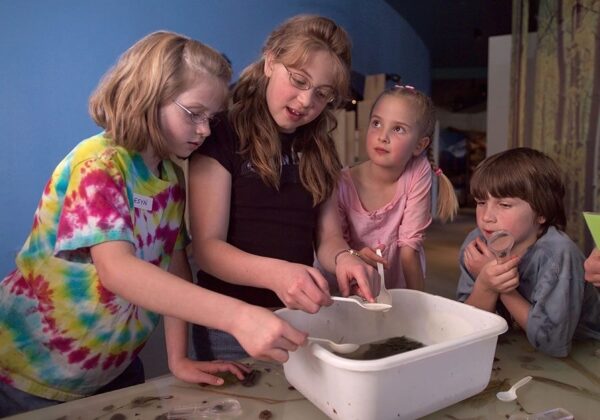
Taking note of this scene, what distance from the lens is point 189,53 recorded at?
3.01 feet

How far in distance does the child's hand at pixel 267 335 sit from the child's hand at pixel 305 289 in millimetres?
102

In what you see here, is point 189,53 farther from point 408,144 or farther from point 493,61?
point 493,61

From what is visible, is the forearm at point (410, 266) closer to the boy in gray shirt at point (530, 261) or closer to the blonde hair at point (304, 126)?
the boy in gray shirt at point (530, 261)

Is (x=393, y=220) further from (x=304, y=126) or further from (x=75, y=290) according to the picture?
(x=75, y=290)

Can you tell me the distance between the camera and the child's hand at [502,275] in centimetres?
98

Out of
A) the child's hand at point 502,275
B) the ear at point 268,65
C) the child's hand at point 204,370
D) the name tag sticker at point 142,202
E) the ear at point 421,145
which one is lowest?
the child's hand at point 204,370

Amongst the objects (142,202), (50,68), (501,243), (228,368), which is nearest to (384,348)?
(228,368)

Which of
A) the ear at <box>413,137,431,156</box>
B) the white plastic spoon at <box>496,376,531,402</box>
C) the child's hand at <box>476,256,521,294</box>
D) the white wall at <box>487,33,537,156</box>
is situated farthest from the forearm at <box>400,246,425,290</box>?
the white wall at <box>487,33,537,156</box>

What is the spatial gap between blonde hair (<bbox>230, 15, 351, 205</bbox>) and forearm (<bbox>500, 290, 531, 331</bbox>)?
0.44 metres

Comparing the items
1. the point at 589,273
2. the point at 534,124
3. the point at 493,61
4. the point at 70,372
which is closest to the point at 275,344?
the point at 70,372

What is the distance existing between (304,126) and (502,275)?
533 mm

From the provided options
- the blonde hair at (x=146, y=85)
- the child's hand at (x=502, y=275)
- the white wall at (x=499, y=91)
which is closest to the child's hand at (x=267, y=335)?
the blonde hair at (x=146, y=85)

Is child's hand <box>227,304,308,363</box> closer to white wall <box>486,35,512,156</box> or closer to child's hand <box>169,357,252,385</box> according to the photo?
child's hand <box>169,357,252,385</box>

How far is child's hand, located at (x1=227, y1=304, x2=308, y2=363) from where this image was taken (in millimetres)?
650
